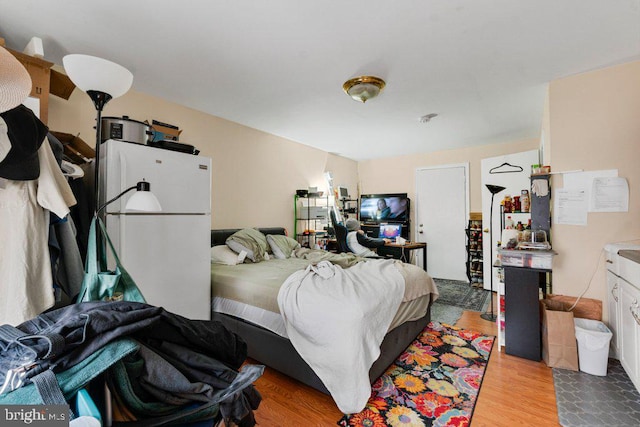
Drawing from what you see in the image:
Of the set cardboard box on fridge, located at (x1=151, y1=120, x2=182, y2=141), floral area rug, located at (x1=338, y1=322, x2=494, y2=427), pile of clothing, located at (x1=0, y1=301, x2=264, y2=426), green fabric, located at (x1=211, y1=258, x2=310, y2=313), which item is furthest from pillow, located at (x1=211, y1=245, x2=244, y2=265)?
pile of clothing, located at (x1=0, y1=301, x2=264, y2=426)

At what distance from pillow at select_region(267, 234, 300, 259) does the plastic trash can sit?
9.12 ft

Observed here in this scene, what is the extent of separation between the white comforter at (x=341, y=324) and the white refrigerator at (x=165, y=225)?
728 mm

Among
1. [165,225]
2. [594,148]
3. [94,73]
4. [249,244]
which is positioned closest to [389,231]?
[249,244]

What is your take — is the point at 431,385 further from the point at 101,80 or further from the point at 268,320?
the point at 101,80

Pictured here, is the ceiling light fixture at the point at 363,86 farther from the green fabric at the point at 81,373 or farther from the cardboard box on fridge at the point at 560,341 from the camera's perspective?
the green fabric at the point at 81,373

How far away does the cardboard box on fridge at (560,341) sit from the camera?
2.18 m

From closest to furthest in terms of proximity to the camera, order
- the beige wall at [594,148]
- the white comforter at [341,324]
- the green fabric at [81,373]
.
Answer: the green fabric at [81,373] < the white comforter at [341,324] < the beige wall at [594,148]

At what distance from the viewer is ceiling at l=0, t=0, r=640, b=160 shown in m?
1.70

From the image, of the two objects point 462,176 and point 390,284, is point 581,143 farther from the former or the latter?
point 462,176

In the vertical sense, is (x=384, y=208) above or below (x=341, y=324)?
above

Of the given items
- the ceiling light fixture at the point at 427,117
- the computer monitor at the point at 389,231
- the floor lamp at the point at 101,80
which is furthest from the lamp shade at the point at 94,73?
the computer monitor at the point at 389,231

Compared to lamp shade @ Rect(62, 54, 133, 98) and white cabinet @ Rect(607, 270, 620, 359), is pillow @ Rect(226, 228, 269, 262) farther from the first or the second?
white cabinet @ Rect(607, 270, 620, 359)

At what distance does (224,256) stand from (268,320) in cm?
112

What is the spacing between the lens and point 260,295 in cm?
215
